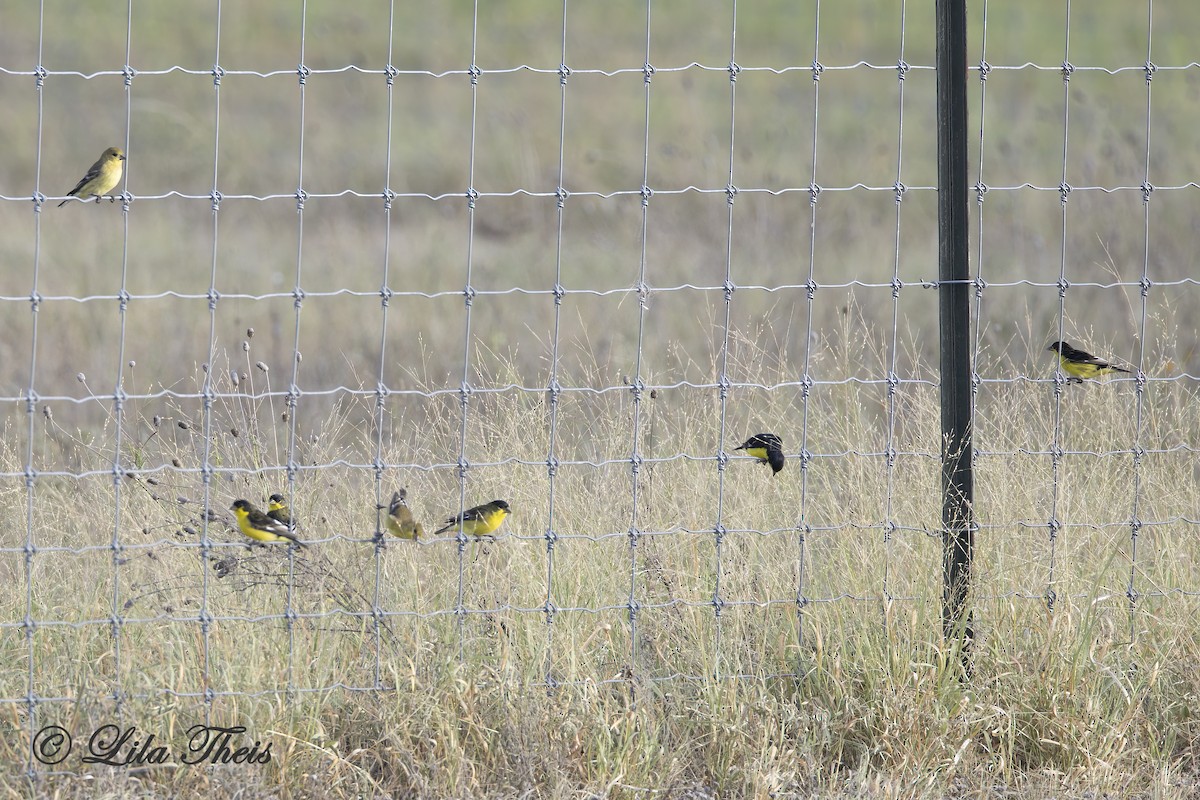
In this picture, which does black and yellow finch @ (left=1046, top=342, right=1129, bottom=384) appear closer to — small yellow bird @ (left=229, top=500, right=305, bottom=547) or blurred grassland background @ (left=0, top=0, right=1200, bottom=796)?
blurred grassland background @ (left=0, top=0, right=1200, bottom=796)

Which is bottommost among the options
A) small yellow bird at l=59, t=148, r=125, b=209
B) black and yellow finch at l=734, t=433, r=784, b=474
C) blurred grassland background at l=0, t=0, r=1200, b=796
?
blurred grassland background at l=0, t=0, r=1200, b=796

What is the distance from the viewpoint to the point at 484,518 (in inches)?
188

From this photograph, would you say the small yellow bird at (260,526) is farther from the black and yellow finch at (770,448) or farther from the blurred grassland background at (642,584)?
the black and yellow finch at (770,448)

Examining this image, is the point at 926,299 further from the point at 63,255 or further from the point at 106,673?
the point at 106,673

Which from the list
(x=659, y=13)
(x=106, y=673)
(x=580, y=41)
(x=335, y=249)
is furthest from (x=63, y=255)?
(x=659, y=13)

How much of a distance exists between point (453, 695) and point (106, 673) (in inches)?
42.7

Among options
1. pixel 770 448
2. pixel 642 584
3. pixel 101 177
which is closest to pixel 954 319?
pixel 770 448

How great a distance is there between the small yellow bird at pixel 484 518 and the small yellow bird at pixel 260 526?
1.79ft

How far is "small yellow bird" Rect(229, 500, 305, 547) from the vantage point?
14.8 feet

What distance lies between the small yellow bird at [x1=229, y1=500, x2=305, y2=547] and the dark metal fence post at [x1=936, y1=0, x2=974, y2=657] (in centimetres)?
204

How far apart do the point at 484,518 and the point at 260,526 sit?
718 millimetres

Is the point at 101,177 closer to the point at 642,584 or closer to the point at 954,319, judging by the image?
the point at 642,584

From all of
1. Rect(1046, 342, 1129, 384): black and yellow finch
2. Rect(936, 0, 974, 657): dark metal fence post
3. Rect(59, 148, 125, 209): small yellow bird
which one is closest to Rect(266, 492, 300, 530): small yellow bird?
Rect(59, 148, 125, 209): small yellow bird

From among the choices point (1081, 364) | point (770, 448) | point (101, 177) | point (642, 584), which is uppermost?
point (101, 177)
